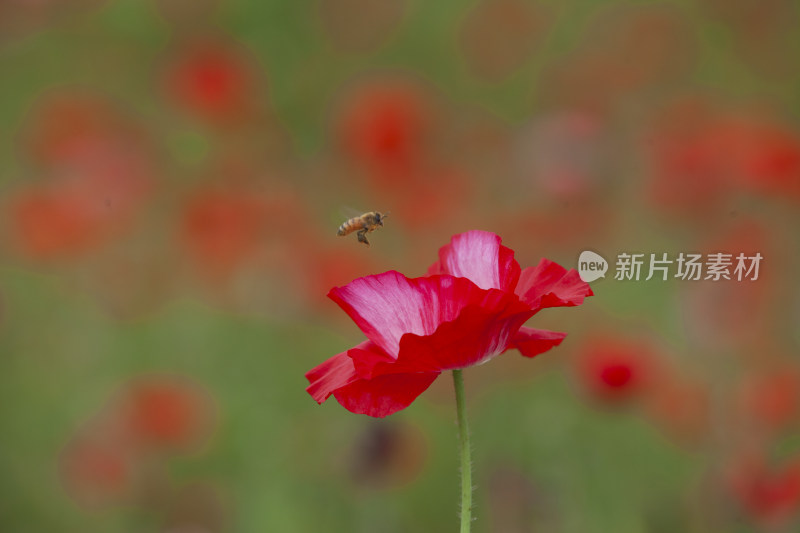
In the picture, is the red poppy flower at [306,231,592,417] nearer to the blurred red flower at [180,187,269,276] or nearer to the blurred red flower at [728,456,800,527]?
the blurred red flower at [728,456,800,527]

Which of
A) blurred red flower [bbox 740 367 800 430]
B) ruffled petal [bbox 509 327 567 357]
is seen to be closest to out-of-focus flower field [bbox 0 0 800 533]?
blurred red flower [bbox 740 367 800 430]

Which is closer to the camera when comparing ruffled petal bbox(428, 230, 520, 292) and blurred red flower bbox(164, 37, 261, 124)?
ruffled petal bbox(428, 230, 520, 292)

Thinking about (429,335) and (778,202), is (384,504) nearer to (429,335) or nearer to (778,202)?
(778,202)

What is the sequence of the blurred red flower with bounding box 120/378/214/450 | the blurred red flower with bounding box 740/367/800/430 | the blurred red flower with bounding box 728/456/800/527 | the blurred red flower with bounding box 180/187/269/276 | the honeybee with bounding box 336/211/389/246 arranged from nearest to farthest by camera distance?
the honeybee with bounding box 336/211/389/246, the blurred red flower with bounding box 728/456/800/527, the blurred red flower with bounding box 740/367/800/430, the blurred red flower with bounding box 120/378/214/450, the blurred red flower with bounding box 180/187/269/276

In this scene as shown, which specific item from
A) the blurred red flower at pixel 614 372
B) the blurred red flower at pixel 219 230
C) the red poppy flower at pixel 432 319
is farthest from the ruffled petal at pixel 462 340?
the blurred red flower at pixel 219 230

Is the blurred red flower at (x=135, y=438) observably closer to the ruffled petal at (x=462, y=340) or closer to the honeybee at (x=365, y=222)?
the honeybee at (x=365, y=222)

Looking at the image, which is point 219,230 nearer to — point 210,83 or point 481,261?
point 210,83

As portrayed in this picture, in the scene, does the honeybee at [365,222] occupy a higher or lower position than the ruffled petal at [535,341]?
higher

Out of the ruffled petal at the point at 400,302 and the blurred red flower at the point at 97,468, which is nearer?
the ruffled petal at the point at 400,302
